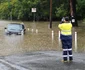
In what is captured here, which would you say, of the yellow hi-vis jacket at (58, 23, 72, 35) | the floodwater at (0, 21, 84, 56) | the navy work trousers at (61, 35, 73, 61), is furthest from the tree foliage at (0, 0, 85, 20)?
the navy work trousers at (61, 35, 73, 61)

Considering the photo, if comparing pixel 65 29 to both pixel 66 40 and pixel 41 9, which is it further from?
pixel 41 9

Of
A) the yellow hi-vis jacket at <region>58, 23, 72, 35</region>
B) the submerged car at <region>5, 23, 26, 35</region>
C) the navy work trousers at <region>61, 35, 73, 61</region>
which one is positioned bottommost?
the submerged car at <region>5, 23, 26, 35</region>

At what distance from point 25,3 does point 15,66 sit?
76.0m

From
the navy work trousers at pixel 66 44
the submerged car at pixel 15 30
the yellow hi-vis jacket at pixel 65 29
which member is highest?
the yellow hi-vis jacket at pixel 65 29

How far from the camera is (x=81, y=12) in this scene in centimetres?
7544

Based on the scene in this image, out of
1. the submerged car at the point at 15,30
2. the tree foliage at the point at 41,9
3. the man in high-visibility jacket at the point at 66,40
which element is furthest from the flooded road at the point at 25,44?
the tree foliage at the point at 41,9

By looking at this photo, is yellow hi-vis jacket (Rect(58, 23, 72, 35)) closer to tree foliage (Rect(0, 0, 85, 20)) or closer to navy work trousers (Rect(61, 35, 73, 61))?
navy work trousers (Rect(61, 35, 73, 61))

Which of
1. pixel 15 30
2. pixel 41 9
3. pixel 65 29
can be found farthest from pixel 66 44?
→ pixel 41 9

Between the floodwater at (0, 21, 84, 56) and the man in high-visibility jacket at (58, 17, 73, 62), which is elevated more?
the man in high-visibility jacket at (58, 17, 73, 62)

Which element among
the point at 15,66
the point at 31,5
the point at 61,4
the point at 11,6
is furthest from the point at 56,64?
the point at 11,6

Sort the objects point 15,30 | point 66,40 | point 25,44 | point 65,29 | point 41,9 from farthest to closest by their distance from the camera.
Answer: point 41,9
point 15,30
point 25,44
point 65,29
point 66,40

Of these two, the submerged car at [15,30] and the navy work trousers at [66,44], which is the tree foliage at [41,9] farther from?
the navy work trousers at [66,44]

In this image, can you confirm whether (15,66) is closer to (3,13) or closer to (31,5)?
(31,5)

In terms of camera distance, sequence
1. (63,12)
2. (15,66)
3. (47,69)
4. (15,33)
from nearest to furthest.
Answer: (47,69)
(15,66)
(15,33)
(63,12)
